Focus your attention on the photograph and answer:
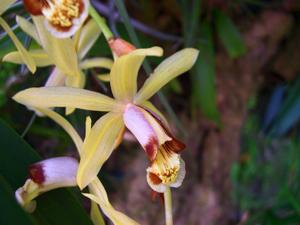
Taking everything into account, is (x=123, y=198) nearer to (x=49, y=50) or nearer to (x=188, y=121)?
(x=188, y=121)

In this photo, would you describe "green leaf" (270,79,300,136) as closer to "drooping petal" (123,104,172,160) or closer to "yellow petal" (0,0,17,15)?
"drooping petal" (123,104,172,160)

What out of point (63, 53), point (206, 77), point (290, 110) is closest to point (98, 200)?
point (63, 53)

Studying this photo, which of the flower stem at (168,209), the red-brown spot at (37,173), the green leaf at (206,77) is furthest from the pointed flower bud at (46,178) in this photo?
the green leaf at (206,77)

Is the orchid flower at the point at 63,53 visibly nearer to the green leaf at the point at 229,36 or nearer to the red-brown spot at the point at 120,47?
the red-brown spot at the point at 120,47

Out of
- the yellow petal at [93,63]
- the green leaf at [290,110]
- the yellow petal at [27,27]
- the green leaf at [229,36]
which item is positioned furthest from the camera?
the green leaf at [290,110]

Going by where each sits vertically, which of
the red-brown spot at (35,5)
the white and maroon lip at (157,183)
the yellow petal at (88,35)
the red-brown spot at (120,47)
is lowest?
the white and maroon lip at (157,183)
